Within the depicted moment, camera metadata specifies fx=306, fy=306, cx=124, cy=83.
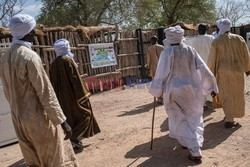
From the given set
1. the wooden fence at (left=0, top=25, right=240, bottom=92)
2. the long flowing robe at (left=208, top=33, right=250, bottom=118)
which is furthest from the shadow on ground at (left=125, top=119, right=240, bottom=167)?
the wooden fence at (left=0, top=25, right=240, bottom=92)

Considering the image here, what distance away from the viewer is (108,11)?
22.4 meters

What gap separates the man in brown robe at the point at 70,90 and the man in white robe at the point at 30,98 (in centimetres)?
186

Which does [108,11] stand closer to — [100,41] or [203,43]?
[100,41]

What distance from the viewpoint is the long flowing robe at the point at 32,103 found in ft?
8.98

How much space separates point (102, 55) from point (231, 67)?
6.64 metres

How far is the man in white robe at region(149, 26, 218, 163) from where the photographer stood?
407 centimetres

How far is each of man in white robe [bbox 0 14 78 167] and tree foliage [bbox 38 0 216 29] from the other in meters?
19.2

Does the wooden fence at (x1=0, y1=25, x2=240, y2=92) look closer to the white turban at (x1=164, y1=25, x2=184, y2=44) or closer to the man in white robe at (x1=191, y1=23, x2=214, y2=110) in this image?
the man in white robe at (x1=191, y1=23, x2=214, y2=110)

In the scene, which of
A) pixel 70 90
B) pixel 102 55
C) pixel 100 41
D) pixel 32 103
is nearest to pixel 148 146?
pixel 70 90

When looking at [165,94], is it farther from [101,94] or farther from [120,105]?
[101,94]

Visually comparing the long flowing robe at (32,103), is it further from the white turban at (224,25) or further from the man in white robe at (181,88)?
the white turban at (224,25)

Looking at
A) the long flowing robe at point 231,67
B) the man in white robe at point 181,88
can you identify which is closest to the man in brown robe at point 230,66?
the long flowing robe at point 231,67

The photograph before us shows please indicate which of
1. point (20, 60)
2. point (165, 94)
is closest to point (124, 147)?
point (165, 94)

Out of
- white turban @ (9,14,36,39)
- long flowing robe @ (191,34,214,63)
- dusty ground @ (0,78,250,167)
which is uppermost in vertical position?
white turban @ (9,14,36,39)
